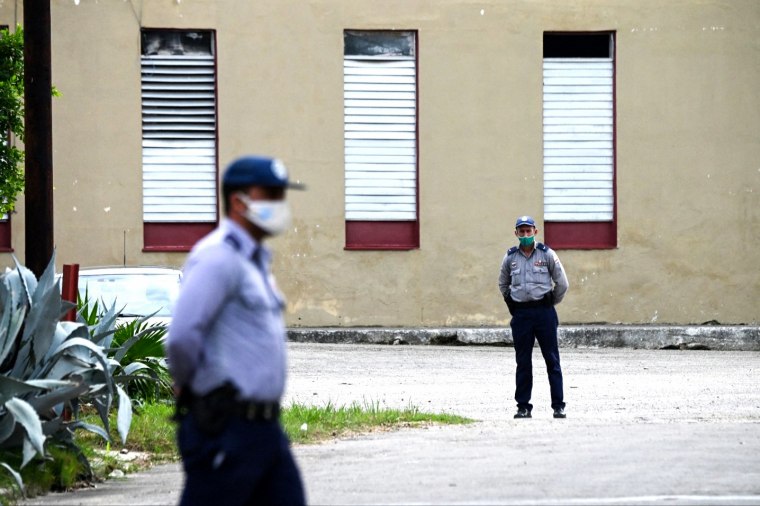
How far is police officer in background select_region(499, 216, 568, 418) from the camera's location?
1445 cm

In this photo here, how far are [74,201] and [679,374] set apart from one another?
35.8 ft

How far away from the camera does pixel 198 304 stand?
5.42 m

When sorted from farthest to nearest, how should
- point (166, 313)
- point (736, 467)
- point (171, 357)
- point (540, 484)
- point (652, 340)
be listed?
point (652, 340) → point (166, 313) → point (736, 467) → point (540, 484) → point (171, 357)

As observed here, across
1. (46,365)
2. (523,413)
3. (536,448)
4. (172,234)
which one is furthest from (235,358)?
(172,234)

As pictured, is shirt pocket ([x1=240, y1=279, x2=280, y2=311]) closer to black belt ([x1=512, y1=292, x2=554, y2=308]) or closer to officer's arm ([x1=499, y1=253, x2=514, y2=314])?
black belt ([x1=512, y1=292, x2=554, y2=308])

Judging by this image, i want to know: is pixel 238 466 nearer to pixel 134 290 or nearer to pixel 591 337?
pixel 134 290

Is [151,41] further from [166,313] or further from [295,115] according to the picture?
[166,313]

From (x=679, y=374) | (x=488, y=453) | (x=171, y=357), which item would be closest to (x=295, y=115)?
(x=679, y=374)

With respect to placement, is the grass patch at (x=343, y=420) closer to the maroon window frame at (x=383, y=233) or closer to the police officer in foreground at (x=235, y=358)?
the police officer in foreground at (x=235, y=358)

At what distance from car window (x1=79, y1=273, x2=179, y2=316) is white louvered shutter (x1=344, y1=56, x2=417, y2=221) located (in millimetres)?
8845

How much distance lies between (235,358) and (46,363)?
4.99 metres

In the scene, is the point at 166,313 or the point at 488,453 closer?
the point at 488,453

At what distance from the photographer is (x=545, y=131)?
26906mm

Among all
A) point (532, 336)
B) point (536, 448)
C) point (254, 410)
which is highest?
point (254, 410)
